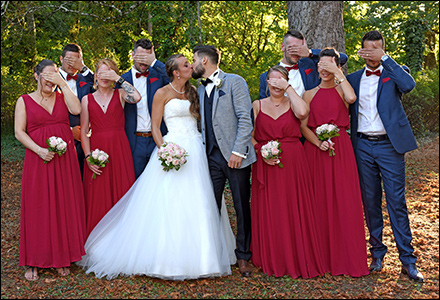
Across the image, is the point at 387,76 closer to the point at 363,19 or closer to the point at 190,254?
the point at 190,254

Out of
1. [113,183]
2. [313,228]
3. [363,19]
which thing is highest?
[363,19]

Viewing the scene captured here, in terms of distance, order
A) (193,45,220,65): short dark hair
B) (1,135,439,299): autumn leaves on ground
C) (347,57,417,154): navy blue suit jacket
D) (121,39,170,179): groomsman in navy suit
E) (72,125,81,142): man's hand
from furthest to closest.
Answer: (72,125,81,142): man's hand
(121,39,170,179): groomsman in navy suit
(193,45,220,65): short dark hair
(347,57,417,154): navy blue suit jacket
(1,135,439,299): autumn leaves on ground

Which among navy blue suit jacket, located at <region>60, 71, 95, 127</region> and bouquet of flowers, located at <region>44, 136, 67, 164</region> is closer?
bouquet of flowers, located at <region>44, 136, 67, 164</region>

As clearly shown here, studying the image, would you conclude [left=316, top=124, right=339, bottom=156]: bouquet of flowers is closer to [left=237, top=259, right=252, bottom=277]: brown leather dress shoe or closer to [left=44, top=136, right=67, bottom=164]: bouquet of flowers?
[left=237, top=259, right=252, bottom=277]: brown leather dress shoe

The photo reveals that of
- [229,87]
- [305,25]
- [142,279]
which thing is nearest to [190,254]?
[142,279]

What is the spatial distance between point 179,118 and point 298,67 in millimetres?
1564

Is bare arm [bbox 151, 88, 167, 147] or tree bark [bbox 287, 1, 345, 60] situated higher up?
tree bark [bbox 287, 1, 345, 60]

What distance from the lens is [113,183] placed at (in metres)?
5.77

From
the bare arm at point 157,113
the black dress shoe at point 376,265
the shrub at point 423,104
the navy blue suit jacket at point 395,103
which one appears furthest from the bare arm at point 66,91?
the shrub at point 423,104

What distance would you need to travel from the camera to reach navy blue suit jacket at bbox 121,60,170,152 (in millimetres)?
5926

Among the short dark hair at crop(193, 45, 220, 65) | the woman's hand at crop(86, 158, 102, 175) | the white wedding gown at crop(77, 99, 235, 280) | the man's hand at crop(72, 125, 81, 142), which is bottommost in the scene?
the white wedding gown at crop(77, 99, 235, 280)

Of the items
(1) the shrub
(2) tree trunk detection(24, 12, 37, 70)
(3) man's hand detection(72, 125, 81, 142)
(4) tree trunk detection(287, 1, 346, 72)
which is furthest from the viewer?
(1) the shrub

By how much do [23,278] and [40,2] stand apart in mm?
8725

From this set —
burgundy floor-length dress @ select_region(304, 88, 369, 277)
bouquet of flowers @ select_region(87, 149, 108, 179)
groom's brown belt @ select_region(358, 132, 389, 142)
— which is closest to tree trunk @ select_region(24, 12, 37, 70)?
bouquet of flowers @ select_region(87, 149, 108, 179)
